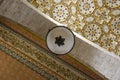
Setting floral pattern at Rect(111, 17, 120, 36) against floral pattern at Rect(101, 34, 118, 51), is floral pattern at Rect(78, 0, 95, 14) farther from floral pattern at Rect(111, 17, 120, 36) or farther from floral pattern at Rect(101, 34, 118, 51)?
floral pattern at Rect(101, 34, 118, 51)

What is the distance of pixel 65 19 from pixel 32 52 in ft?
2.29

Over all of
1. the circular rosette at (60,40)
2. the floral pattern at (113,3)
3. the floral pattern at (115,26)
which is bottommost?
the circular rosette at (60,40)

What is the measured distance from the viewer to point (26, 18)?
3189mm

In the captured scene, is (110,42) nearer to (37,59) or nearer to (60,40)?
(60,40)

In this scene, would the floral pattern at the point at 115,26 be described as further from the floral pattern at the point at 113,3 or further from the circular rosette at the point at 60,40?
the circular rosette at the point at 60,40

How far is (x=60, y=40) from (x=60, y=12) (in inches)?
20.7

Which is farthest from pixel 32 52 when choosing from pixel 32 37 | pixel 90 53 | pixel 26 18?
pixel 90 53

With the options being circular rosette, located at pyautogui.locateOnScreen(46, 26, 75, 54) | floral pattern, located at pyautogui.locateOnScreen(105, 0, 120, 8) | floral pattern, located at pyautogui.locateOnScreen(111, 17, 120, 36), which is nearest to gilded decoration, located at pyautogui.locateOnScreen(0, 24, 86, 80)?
circular rosette, located at pyautogui.locateOnScreen(46, 26, 75, 54)

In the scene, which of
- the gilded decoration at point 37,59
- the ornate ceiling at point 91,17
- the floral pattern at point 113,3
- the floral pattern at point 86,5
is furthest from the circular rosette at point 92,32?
the gilded decoration at point 37,59

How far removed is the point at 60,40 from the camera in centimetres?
298

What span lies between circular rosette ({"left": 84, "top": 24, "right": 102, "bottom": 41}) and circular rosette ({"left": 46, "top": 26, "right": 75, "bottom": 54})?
0.43 m

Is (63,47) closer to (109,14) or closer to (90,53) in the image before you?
(90,53)

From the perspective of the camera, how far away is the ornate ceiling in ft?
10.8

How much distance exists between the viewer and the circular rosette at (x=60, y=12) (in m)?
3.32
